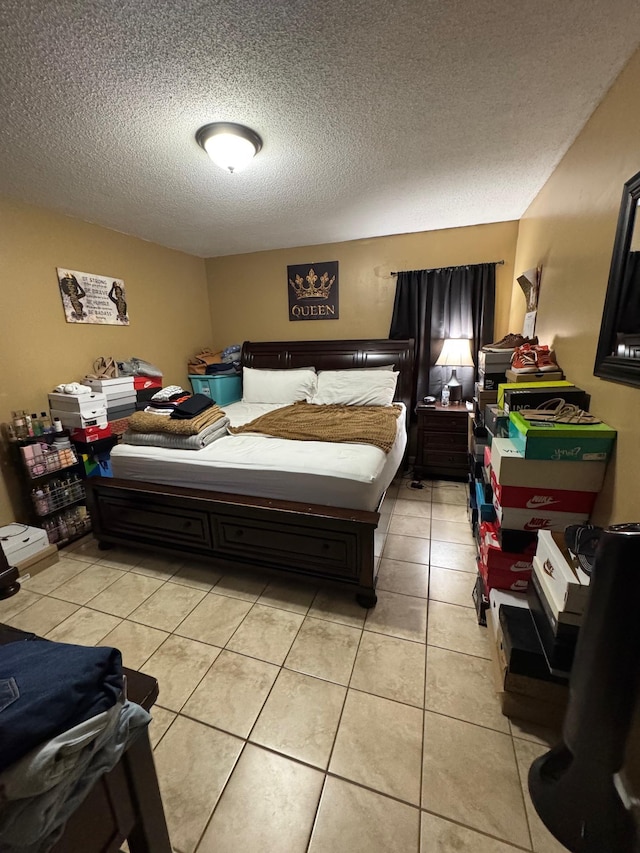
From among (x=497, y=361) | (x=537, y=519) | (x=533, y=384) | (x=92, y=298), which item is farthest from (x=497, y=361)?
(x=92, y=298)

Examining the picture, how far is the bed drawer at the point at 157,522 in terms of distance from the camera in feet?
6.57

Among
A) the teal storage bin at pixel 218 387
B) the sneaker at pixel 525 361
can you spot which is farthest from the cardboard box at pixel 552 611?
the teal storage bin at pixel 218 387

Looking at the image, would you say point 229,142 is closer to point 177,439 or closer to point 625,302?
point 177,439

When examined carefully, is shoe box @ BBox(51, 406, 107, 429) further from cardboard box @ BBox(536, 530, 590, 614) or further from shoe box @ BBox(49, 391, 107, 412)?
cardboard box @ BBox(536, 530, 590, 614)

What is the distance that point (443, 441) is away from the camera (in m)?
3.16

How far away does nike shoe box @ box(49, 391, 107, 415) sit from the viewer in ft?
7.91

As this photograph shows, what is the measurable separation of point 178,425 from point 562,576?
79.8 inches

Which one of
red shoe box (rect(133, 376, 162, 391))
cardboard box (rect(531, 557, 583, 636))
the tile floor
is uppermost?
red shoe box (rect(133, 376, 162, 391))

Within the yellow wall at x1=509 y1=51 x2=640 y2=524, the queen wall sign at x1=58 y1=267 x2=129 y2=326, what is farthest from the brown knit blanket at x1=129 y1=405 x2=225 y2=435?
the yellow wall at x1=509 y1=51 x2=640 y2=524

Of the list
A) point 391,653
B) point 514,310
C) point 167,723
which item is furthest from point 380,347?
point 167,723

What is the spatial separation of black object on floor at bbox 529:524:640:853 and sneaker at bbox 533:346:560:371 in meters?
1.28

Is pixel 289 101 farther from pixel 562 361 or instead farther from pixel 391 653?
pixel 391 653

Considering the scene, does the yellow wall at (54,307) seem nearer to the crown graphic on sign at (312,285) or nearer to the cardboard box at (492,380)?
the crown graphic on sign at (312,285)

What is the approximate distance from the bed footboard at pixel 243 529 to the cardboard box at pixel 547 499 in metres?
0.61
